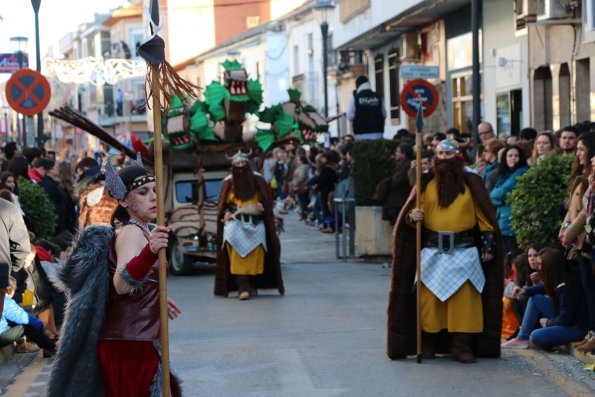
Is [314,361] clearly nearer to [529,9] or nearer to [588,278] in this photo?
[588,278]

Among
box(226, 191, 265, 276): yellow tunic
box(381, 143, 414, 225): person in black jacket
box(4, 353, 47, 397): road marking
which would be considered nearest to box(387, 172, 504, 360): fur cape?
box(4, 353, 47, 397): road marking

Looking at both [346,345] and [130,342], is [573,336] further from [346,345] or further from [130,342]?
[130,342]

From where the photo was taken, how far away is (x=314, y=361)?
10.4m

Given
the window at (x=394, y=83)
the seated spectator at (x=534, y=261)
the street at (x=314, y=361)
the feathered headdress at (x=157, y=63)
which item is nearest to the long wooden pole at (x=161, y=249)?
the feathered headdress at (x=157, y=63)

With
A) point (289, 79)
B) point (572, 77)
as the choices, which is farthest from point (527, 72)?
point (289, 79)

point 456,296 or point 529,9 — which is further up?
point 529,9

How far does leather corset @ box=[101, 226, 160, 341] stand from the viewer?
20.9ft

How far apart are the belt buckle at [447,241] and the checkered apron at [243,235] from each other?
569cm

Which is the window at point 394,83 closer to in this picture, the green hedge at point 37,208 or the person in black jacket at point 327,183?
the person in black jacket at point 327,183

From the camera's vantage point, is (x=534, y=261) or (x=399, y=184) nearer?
(x=534, y=261)

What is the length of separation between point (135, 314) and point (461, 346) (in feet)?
14.9

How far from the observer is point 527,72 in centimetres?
2373

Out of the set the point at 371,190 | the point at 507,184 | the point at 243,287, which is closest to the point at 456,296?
the point at 507,184

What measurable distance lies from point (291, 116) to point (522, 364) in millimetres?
9051
